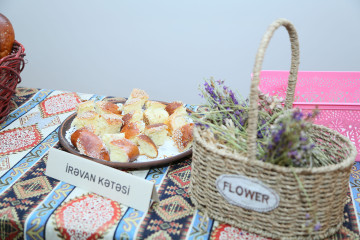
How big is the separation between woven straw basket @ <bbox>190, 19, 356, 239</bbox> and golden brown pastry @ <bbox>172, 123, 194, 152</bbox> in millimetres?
209

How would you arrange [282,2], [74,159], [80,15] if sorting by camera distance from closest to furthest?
[74,159]
[282,2]
[80,15]

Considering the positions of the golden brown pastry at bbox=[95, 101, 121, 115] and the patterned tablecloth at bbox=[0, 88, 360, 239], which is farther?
the golden brown pastry at bbox=[95, 101, 121, 115]

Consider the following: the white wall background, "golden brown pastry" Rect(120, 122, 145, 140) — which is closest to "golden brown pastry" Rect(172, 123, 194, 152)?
"golden brown pastry" Rect(120, 122, 145, 140)

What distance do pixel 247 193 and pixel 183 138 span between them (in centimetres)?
37

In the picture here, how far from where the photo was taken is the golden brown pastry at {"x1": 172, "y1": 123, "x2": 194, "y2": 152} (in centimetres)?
111

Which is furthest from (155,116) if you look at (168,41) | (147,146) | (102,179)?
(168,41)

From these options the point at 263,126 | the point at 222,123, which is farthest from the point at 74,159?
the point at 263,126

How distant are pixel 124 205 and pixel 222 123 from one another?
0.36m

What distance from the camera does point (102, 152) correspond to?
Answer: 1.06 m

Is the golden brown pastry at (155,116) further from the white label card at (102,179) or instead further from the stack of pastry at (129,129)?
the white label card at (102,179)

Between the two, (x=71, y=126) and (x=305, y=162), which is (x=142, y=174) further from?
(x=305, y=162)

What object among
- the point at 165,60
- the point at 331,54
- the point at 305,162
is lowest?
the point at 165,60

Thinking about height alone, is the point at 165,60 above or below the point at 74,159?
below

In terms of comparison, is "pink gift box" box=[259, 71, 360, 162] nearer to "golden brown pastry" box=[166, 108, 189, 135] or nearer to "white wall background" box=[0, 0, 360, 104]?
"golden brown pastry" box=[166, 108, 189, 135]
